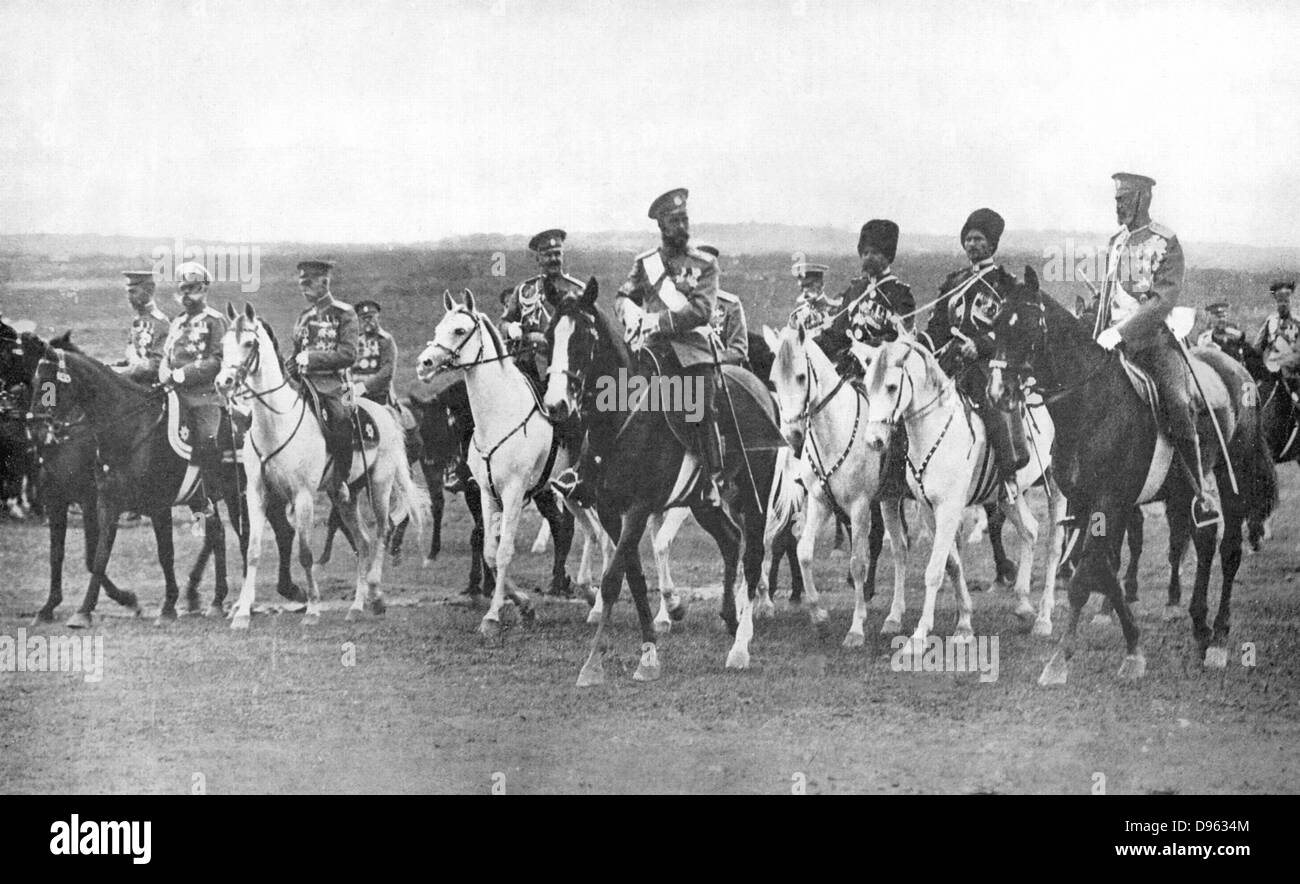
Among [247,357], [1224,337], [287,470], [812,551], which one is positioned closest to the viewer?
[812,551]

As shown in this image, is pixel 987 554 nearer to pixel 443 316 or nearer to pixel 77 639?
pixel 443 316

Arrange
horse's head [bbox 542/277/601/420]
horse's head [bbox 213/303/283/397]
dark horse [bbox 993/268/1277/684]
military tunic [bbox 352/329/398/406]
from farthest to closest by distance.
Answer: military tunic [bbox 352/329/398/406] → horse's head [bbox 213/303/283/397] → dark horse [bbox 993/268/1277/684] → horse's head [bbox 542/277/601/420]

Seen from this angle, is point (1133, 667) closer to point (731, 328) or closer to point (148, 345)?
point (731, 328)

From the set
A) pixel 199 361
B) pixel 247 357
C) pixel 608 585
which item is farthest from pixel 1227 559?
pixel 199 361

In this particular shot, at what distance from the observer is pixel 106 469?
1187cm

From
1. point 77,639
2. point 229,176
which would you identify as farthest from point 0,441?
point 229,176

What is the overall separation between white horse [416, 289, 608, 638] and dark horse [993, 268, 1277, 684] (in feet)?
9.64

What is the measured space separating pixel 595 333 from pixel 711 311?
1041 mm

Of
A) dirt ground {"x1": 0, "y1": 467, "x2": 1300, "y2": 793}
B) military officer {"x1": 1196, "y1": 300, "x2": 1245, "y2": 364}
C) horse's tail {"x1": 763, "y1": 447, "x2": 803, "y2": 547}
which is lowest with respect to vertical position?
dirt ground {"x1": 0, "y1": 467, "x2": 1300, "y2": 793}

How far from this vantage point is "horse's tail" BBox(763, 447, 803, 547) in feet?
37.6

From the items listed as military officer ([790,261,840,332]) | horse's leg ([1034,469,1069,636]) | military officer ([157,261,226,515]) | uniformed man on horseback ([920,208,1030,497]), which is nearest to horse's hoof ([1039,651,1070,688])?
horse's leg ([1034,469,1069,636])

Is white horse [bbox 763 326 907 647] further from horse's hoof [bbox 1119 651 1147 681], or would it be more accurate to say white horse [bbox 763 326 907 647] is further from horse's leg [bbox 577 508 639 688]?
horse's hoof [bbox 1119 651 1147 681]

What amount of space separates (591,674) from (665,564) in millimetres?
892

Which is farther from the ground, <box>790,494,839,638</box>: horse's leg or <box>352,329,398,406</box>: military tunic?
<box>352,329,398,406</box>: military tunic
